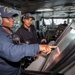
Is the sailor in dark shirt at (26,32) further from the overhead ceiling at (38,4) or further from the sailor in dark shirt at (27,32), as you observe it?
the overhead ceiling at (38,4)

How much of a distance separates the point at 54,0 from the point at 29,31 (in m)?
3.32

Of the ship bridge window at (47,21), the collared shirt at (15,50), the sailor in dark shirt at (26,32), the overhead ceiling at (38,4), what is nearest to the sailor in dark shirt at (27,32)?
the sailor in dark shirt at (26,32)

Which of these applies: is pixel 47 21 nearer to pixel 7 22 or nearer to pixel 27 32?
pixel 27 32

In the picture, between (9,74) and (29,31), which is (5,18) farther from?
(29,31)

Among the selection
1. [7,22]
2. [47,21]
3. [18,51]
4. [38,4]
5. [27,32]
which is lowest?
[47,21]

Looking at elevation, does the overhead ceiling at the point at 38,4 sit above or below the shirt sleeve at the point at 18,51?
below

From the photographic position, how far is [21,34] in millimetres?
3395

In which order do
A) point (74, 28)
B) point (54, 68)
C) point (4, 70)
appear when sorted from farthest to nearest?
point (4, 70)
point (54, 68)
point (74, 28)

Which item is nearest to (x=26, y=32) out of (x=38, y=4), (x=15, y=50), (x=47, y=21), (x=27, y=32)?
(x=27, y=32)

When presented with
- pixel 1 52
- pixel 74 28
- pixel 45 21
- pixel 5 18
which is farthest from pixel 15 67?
pixel 45 21

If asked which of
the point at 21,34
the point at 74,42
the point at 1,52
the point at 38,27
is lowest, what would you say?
the point at 38,27

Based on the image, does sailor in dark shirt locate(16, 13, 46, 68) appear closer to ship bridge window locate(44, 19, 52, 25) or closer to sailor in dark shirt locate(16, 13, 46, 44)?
sailor in dark shirt locate(16, 13, 46, 44)

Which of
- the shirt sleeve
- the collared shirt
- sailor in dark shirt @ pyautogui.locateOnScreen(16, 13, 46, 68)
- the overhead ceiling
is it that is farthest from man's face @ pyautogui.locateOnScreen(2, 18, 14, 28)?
the overhead ceiling

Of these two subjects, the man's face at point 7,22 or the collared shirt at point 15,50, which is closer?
the collared shirt at point 15,50
